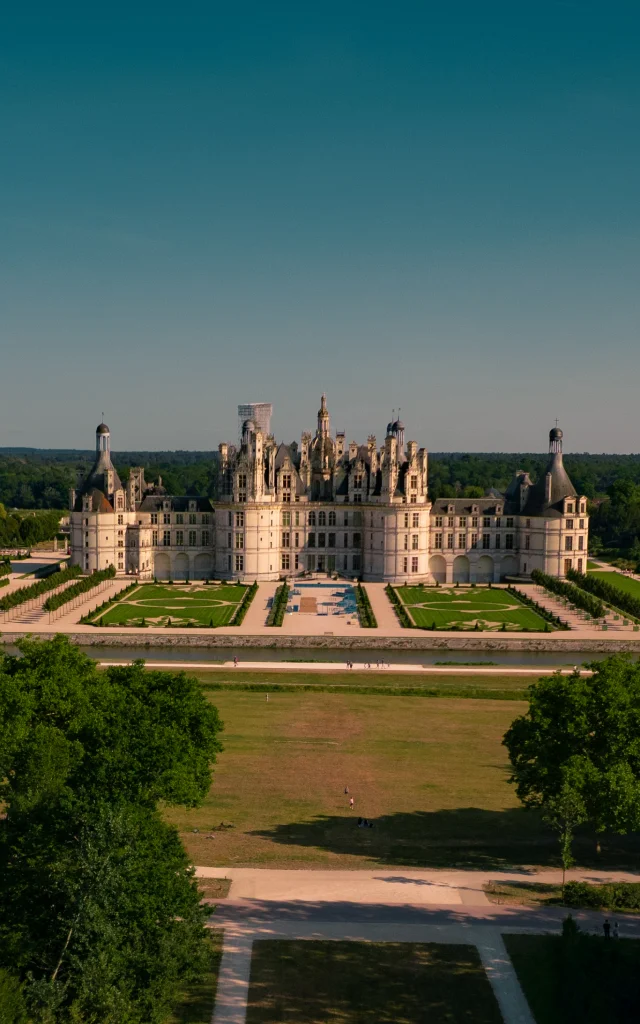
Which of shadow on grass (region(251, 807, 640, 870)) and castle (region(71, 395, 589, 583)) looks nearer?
shadow on grass (region(251, 807, 640, 870))

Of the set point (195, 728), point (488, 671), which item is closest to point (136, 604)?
point (488, 671)

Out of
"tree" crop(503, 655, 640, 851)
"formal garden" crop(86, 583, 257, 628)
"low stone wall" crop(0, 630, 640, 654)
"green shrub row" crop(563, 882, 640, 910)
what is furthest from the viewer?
"formal garden" crop(86, 583, 257, 628)

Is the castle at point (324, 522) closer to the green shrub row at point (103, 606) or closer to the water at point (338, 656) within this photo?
the green shrub row at point (103, 606)

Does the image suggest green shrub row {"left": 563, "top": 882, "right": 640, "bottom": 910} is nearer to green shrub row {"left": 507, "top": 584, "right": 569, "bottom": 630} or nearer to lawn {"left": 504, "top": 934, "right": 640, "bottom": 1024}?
lawn {"left": 504, "top": 934, "right": 640, "bottom": 1024}

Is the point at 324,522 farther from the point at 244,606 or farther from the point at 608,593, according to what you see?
the point at 608,593

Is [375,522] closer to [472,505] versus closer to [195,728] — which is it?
[472,505]

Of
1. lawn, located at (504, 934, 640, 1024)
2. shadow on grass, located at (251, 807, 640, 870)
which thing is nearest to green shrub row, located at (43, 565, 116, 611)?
A: shadow on grass, located at (251, 807, 640, 870)
